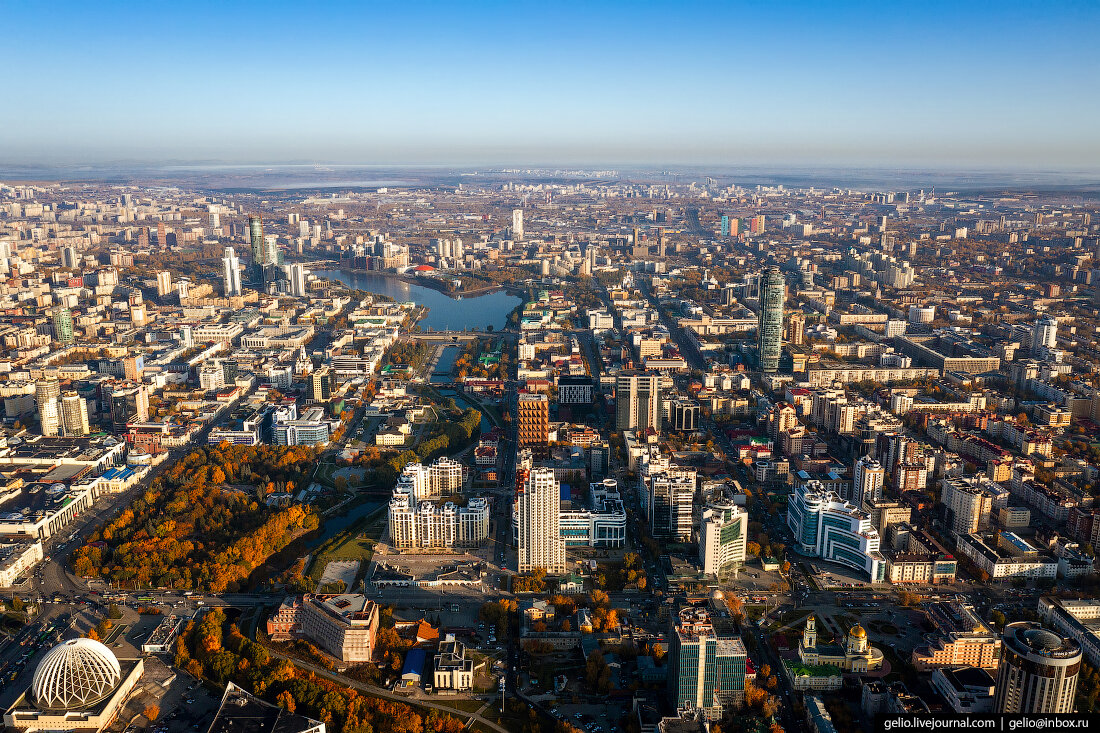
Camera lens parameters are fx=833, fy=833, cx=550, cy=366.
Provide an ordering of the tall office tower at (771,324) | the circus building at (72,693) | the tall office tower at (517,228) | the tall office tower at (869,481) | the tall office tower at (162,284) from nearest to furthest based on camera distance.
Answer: the circus building at (72,693) < the tall office tower at (869,481) < the tall office tower at (771,324) < the tall office tower at (162,284) < the tall office tower at (517,228)

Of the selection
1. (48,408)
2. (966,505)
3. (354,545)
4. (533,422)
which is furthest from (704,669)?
(48,408)

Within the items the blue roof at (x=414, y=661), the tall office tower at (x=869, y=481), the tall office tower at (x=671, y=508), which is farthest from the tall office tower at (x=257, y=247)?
the blue roof at (x=414, y=661)

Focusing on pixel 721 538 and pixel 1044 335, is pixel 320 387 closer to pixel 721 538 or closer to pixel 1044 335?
pixel 721 538

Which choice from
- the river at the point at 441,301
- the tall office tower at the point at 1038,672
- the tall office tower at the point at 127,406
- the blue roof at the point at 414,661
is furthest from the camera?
the river at the point at 441,301

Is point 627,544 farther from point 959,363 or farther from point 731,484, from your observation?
point 959,363

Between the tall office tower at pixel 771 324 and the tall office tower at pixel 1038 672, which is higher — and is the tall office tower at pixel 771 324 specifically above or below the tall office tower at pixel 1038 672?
above

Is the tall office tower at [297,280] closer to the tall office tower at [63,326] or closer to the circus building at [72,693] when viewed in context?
the tall office tower at [63,326]

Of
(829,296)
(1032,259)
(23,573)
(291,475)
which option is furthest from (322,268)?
(1032,259)
